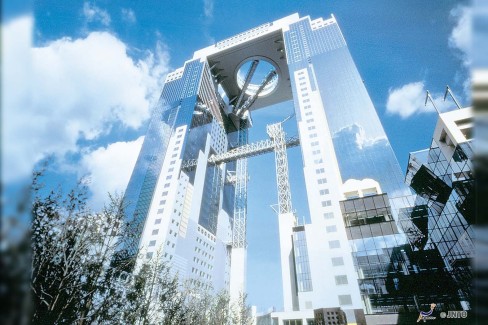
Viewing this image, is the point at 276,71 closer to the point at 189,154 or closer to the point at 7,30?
the point at 189,154

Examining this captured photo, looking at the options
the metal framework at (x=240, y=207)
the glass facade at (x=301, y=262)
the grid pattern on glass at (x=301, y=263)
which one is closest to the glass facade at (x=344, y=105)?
the glass facade at (x=301, y=262)

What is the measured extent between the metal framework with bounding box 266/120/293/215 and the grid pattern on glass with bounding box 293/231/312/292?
255 inches

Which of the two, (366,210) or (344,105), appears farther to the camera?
(344,105)

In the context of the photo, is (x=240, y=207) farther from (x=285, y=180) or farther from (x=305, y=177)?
(x=305, y=177)

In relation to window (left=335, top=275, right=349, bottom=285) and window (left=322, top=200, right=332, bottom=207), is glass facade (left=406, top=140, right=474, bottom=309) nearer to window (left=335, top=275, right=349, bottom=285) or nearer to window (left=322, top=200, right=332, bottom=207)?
window (left=335, top=275, right=349, bottom=285)

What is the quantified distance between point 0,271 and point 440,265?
146ft

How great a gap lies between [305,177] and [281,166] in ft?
40.3

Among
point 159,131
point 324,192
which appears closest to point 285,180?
point 324,192

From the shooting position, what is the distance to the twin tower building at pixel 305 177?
38.6m

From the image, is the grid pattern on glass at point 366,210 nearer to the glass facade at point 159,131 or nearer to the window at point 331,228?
the window at point 331,228

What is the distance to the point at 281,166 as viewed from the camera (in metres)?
62.5

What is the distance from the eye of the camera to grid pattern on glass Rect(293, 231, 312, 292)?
4834 cm

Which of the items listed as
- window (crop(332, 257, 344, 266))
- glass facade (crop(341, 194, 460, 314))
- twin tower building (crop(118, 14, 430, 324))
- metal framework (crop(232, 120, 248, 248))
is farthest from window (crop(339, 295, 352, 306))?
metal framework (crop(232, 120, 248, 248))

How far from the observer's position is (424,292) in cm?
3272
